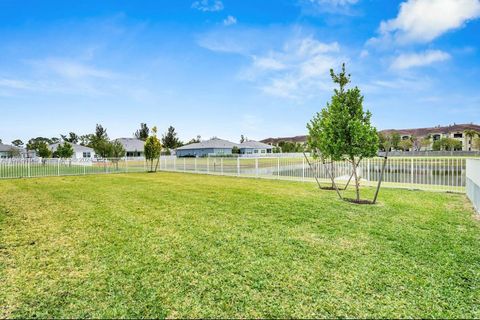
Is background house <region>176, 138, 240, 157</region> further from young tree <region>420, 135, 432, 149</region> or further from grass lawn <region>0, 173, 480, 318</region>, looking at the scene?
grass lawn <region>0, 173, 480, 318</region>

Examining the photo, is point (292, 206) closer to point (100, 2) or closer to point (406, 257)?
point (406, 257)

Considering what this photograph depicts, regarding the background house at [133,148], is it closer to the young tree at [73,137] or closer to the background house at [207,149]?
the background house at [207,149]

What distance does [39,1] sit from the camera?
42.0 ft

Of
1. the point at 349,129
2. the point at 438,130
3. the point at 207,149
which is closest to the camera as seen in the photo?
the point at 349,129

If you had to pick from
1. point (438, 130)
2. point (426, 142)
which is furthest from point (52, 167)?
point (438, 130)

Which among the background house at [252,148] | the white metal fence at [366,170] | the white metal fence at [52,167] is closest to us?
the white metal fence at [366,170]

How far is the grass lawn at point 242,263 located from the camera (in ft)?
9.39

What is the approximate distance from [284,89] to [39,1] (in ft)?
53.3

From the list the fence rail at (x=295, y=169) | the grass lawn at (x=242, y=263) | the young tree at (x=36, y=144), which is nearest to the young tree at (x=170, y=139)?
the young tree at (x=36, y=144)

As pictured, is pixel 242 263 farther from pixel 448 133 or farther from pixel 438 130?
pixel 438 130

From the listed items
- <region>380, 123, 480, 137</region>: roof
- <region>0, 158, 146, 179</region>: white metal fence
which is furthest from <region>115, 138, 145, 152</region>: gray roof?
<region>380, 123, 480, 137</region>: roof

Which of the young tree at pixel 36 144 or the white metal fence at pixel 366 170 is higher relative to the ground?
the young tree at pixel 36 144

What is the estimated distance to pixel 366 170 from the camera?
45.8 ft

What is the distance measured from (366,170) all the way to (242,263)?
12.0 metres
